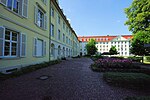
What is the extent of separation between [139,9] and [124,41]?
66.0 meters

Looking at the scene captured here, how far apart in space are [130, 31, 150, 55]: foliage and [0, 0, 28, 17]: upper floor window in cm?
1709

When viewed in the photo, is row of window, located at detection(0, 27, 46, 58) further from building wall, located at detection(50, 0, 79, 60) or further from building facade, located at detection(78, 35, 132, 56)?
building facade, located at detection(78, 35, 132, 56)

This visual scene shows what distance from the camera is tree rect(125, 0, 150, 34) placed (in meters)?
20.1

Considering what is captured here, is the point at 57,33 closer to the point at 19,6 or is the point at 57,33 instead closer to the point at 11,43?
the point at 19,6

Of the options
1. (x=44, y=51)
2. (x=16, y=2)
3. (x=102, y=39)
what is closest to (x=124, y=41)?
(x=102, y=39)

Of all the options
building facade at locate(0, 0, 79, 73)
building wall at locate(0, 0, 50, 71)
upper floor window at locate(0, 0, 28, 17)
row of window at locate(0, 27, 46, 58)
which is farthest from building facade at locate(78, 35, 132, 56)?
row of window at locate(0, 27, 46, 58)

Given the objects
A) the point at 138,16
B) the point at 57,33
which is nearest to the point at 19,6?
the point at 57,33

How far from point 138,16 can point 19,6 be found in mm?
18749

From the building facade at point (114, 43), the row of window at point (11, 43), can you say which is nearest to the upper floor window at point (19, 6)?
the row of window at point (11, 43)

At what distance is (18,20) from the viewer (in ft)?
30.7

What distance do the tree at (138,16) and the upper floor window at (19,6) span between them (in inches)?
694

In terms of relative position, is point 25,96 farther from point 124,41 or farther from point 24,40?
point 124,41

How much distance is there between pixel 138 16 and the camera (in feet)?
67.7

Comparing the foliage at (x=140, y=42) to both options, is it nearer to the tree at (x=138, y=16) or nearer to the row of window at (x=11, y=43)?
the tree at (x=138, y=16)
